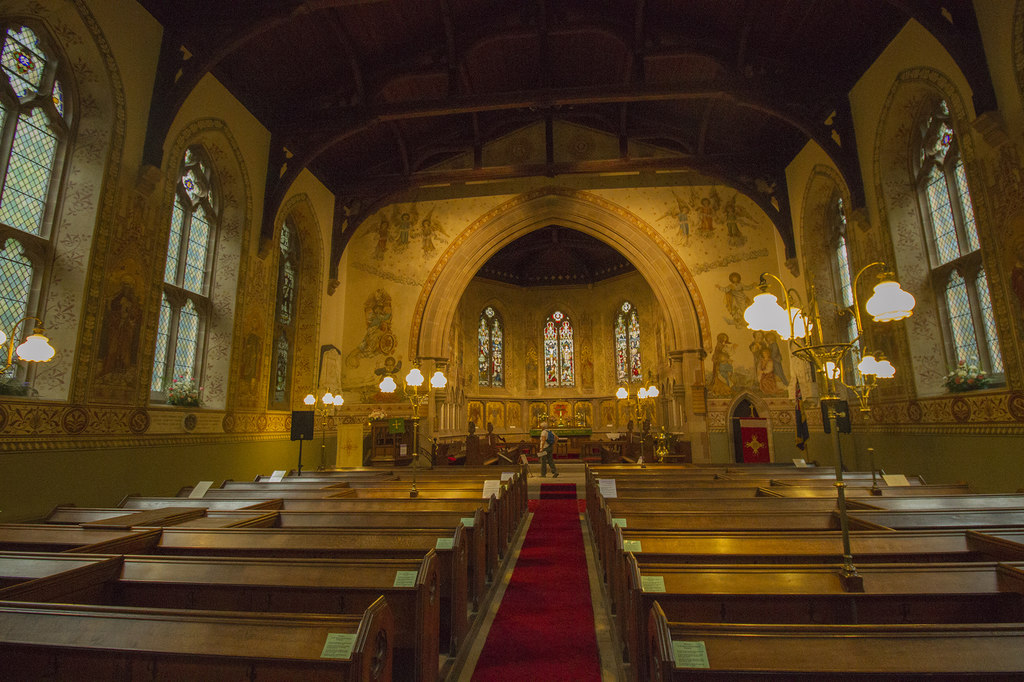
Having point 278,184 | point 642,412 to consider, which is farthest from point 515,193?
point 642,412

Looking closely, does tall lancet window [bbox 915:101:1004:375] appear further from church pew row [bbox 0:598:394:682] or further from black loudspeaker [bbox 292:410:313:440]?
black loudspeaker [bbox 292:410:313:440]

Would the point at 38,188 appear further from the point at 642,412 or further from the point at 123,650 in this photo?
the point at 642,412

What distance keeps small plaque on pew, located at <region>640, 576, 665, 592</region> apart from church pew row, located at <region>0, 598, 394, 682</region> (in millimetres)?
1357

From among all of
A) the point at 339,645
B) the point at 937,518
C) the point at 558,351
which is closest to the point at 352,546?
the point at 339,645

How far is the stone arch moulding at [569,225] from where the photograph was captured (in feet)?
44.4

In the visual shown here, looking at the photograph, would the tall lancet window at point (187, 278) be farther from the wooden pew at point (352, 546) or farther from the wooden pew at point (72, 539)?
the wooden pew at point (352, 546)

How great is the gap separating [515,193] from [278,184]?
6.27m

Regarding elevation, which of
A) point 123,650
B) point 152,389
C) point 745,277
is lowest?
point 123,650

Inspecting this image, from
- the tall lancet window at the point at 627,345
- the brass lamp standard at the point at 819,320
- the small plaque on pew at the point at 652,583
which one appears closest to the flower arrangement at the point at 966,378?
the brass lamp standard at the point at 819,320

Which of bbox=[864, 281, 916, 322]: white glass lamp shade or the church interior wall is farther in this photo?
the church interior wall

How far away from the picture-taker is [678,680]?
1.72 metres

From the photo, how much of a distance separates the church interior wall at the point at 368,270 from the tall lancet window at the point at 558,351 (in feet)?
25.2

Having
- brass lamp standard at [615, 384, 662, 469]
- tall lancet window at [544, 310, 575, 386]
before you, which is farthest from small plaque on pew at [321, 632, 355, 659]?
tall lancet window at [544, 310, 575, 386]

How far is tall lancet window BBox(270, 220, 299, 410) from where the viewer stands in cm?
1134
